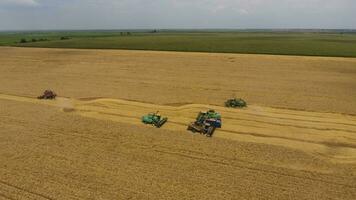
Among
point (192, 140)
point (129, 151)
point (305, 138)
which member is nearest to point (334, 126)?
point (305, 138)

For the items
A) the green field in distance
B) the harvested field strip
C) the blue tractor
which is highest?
the green field in distance

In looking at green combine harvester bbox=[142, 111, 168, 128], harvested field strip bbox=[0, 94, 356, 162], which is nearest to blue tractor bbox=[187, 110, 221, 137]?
harvested field strip bbox=[0, 94, 356, 162]

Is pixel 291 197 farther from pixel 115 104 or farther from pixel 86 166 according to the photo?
pixel 115 104

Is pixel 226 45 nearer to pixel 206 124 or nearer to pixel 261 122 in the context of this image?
pixel 261 122

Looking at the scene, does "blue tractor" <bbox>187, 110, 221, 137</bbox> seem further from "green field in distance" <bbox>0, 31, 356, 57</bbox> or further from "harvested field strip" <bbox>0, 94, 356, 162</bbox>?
"green field in distance" <bbox>0, 31, 356, 57</bbox>

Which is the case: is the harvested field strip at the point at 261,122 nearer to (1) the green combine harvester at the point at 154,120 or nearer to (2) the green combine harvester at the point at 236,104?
(1) the green combine harvester at the point at 154,120

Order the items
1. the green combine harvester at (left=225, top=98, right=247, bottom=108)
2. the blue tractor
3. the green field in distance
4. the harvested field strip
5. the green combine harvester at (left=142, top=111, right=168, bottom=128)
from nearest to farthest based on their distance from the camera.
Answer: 1. the harvested field strip
2. the blue tractor
3. the green combine harvester at (left=142, top=111, right=168, bottom=128)
4. the green combine harvester at (left=225, top=98, right=247, bottom=108)
5. the green field in distance
